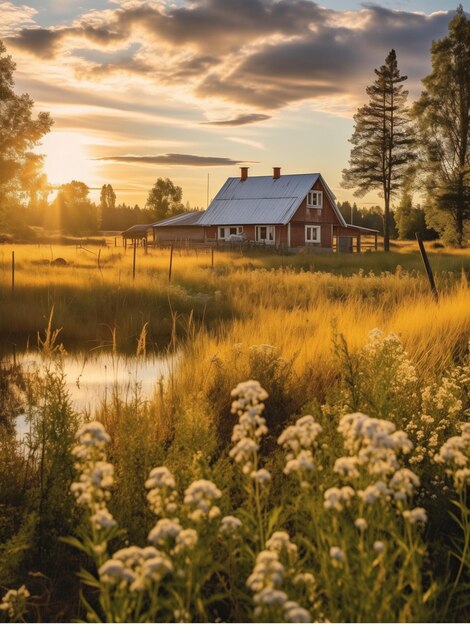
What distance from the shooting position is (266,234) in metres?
47.6

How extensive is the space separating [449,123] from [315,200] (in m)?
10.6

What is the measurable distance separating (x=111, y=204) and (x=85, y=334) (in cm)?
15845

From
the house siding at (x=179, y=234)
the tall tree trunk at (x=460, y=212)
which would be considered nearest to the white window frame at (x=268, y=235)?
the house siding at (x=179, y=234)

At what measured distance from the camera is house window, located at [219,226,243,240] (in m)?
48.9

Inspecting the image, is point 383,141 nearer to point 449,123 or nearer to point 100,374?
point 449,123

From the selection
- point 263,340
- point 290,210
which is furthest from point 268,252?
point 263,340

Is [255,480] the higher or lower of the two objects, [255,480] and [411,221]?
the lower

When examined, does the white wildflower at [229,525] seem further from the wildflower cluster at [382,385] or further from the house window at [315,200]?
the house window at [315,200]

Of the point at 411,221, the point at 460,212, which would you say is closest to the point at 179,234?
the point at 460,212

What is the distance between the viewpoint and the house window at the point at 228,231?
160ft

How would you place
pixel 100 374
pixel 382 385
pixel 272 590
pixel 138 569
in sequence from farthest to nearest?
pixel 100 374 < pixel 382 385 < pixel 138 569 < pixel 272 590

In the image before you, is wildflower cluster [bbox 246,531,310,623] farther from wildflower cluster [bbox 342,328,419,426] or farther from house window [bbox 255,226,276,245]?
house window [bbox 255,226,276,245]

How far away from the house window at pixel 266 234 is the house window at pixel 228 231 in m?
1.36

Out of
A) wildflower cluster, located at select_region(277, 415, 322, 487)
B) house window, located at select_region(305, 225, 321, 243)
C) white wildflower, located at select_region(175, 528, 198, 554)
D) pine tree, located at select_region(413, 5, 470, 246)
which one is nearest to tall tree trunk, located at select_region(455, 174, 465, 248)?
pine tree, located at select_region(413, 5, 470, 246)
